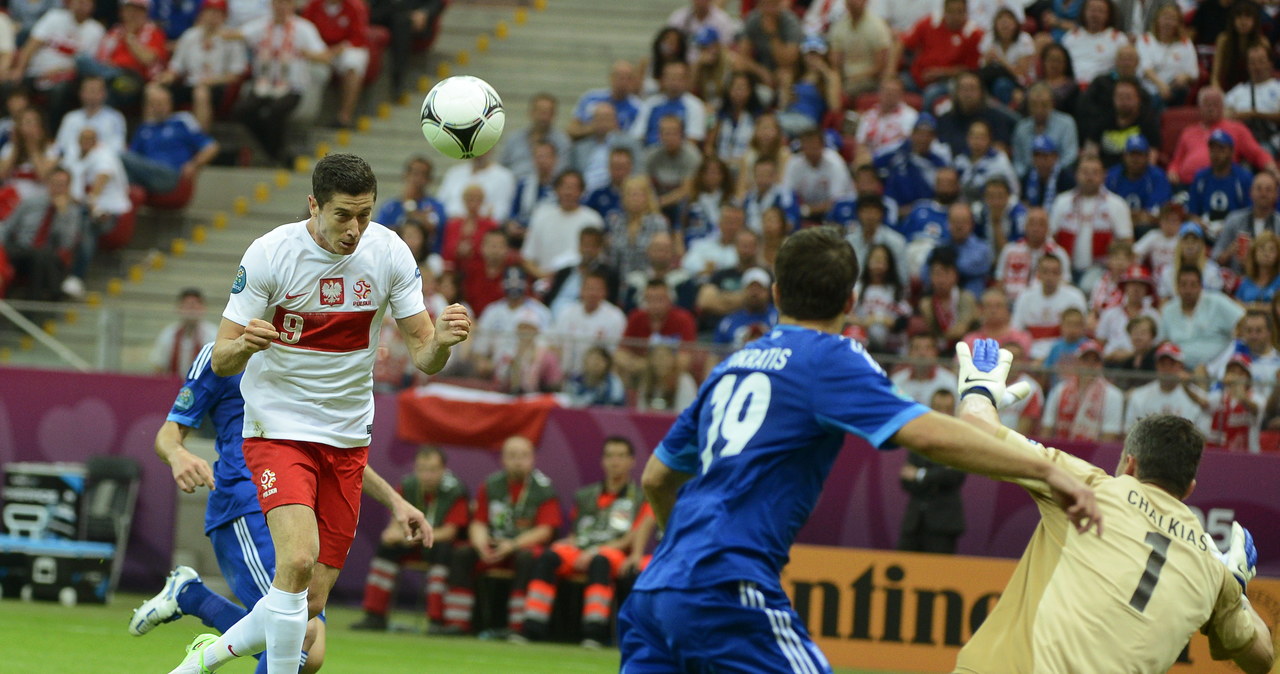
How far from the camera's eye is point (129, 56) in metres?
19.1

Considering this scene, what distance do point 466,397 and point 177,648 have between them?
11.3 feet

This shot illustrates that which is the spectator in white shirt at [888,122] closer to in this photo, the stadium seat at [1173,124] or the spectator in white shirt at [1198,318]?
the stadium seat at [1173,124]

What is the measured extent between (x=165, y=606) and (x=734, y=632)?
14.2 ft

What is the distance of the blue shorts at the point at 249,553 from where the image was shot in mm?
7160

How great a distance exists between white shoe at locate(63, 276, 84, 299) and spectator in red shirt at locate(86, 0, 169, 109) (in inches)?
122

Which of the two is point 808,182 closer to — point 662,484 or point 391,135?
point 391,135

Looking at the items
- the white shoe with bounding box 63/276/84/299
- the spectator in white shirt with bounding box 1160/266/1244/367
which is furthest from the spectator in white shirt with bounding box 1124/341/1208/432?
the white shoe with bounding box 63/276/84/299

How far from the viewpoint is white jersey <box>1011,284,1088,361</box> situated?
1374 cm

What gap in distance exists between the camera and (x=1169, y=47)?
639 inches

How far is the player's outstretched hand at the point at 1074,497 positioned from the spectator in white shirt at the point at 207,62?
52.5ft

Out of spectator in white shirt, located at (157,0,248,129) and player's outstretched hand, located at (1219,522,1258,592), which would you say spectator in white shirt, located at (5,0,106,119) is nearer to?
spectator in white shirt, located at (157,0,248,129)

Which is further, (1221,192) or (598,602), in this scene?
(1221,192)

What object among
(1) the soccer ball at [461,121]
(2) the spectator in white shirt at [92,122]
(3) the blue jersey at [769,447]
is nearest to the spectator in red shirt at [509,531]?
(1) the soccer ball at [461,121]

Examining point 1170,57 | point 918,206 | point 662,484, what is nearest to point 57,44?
point 918,206
